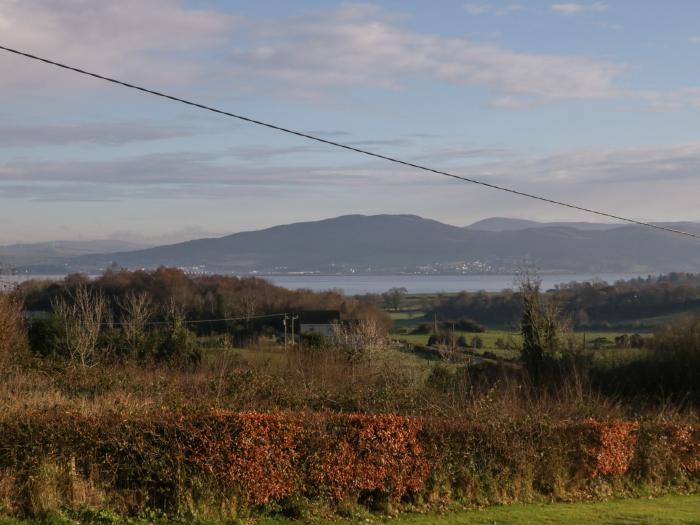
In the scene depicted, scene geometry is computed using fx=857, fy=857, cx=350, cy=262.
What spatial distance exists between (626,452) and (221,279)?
52.4 meters

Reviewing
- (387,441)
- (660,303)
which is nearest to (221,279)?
(660,303)

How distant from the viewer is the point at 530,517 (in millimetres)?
12508

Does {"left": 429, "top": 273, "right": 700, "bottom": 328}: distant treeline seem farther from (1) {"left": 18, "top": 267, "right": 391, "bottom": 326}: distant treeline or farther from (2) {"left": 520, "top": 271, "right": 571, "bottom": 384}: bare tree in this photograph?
(2) {"left": 520, "top": 271, "right": 571, "bottom": 384}: bare tree

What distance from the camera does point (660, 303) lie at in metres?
66.4

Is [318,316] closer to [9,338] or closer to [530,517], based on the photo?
[9,338]

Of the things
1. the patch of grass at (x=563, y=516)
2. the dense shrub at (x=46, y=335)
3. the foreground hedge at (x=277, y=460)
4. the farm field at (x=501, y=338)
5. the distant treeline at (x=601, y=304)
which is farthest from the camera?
the distant treeline at (x=601, y=304)

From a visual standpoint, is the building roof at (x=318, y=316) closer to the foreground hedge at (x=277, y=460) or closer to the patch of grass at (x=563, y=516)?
the foreground hedge at (x=277, y=460)

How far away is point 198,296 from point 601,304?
32521mm

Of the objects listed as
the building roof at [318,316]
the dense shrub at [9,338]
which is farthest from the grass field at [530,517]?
the building roof at [318,316]

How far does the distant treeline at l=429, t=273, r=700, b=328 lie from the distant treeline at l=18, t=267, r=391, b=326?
14.0 m

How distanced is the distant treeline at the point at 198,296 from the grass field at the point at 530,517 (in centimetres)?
3742

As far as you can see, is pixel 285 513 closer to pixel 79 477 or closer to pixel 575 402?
pixel 79 477

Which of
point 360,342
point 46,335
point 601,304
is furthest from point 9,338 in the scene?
point 601,304

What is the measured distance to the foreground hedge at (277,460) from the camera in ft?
36.2
